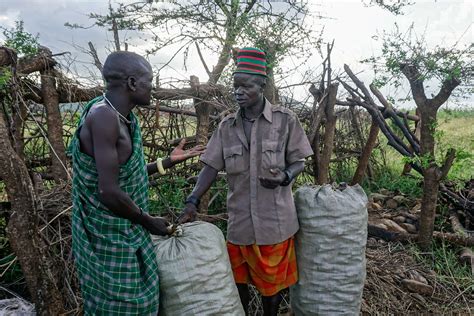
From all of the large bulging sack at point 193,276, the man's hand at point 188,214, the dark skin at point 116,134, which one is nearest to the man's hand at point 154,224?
the dark skin at point 116,134

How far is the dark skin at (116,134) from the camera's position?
157 cm

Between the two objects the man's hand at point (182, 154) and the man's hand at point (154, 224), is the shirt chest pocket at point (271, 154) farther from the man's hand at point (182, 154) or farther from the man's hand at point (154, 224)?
the man's hand at point (154, 224)

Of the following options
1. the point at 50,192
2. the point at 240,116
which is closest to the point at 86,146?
the point at 240,116

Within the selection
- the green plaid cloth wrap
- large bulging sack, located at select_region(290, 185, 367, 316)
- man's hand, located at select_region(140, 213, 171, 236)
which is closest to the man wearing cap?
large bulging sack, located at select_region(290, 185, 367, 316)

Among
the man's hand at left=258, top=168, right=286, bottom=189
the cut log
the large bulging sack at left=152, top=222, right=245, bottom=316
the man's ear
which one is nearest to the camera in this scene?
the man's ear

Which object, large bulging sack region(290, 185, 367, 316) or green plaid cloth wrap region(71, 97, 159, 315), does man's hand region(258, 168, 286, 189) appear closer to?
large bulging sack region(290, 185, 367, 316)

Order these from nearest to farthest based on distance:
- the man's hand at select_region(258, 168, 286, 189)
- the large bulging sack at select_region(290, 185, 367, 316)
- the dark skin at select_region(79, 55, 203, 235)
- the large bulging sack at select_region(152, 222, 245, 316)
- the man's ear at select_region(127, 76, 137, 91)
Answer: the dark skin at select_region(79, 55, 203, 235) < the man's ear at select_region(127, 76, 137, 91) < the large bulging sack at select_region(152, 222, 245, 316) < the man's hand at select_region(258, 168, 286, 189) < the large bulging sack at select_region(290, 185, 367, 316)

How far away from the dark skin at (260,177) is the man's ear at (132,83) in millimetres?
691

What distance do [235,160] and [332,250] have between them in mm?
806

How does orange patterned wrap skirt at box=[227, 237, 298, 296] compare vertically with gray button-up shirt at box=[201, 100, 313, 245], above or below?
below

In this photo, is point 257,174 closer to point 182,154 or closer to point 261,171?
point 261,171

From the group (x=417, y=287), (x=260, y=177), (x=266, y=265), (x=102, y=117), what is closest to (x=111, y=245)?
(x=102, y=117)

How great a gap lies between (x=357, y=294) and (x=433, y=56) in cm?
293

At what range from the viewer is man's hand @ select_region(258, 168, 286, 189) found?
2.15m
